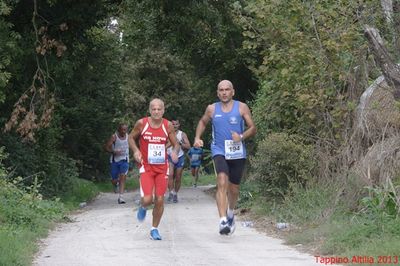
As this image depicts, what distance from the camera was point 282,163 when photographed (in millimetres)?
11953

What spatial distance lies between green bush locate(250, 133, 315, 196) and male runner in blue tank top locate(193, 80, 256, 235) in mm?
2040

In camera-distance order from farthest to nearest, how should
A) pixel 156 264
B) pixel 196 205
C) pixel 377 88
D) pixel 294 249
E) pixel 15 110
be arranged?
1. pixel 196 205
2. pixel 15 110
3. pixel 377 88
4. pixel 294 249
5. pixel 156 264

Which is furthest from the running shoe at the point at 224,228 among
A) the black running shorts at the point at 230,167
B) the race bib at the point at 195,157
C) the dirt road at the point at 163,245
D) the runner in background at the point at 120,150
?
the race bib at the point at 195,157

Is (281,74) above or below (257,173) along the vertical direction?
above

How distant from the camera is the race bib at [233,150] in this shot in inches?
385

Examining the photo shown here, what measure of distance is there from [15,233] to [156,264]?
2.54m

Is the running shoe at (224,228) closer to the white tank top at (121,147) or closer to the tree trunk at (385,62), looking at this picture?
the tree trunk at (385,62)

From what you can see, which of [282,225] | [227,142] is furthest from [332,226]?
[227,142]

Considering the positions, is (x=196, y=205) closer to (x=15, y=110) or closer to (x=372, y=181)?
(x=15, y=110)

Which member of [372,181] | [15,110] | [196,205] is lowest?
[196,205]

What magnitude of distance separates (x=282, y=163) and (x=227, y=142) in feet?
7.92

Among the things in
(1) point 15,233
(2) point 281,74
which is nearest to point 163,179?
(1) point 15,233

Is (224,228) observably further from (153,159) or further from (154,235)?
(153,159)

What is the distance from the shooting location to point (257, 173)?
12.6 m
